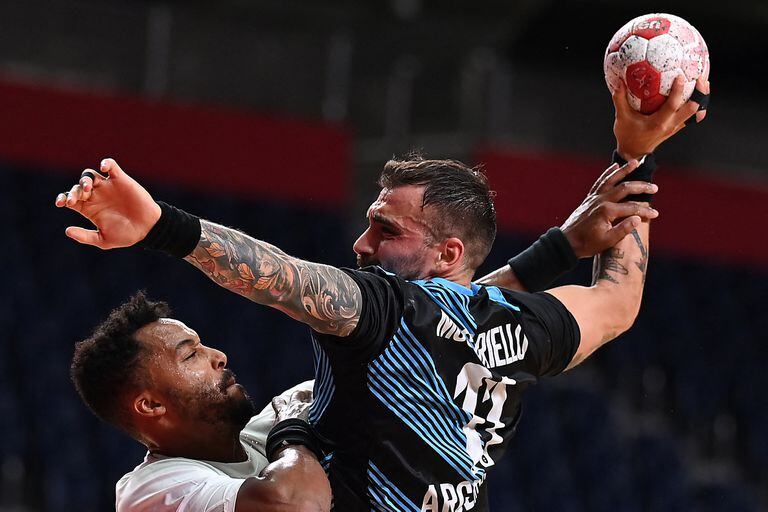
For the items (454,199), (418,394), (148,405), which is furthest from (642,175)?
(148,405)

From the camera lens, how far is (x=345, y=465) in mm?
3008

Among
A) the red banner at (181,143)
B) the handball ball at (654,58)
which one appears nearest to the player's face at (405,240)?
the handball ball at (654,58)

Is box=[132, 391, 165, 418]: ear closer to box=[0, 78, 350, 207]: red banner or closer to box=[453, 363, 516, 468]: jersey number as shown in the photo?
box=[453, 363, 516, 468]: jersey number

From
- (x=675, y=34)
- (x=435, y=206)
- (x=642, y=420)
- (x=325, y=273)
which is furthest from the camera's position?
(x=642, y=420)

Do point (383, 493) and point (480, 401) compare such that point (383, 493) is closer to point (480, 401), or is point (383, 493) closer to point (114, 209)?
point (480, 401)

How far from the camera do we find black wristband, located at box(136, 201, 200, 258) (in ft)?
8.34

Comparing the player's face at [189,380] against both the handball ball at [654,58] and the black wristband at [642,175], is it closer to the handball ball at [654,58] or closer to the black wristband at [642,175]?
the black wristband at [642,175]

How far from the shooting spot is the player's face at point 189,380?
11.0ft

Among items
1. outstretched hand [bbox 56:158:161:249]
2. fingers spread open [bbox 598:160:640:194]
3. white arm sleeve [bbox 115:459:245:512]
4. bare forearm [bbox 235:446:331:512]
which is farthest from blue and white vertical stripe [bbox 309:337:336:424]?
fingers spread open [bbox 598:160:640:194]

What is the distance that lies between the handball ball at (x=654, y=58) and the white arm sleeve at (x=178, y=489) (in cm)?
172

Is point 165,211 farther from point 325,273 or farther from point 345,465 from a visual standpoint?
point 345,465

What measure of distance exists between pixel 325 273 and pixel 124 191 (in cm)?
56
